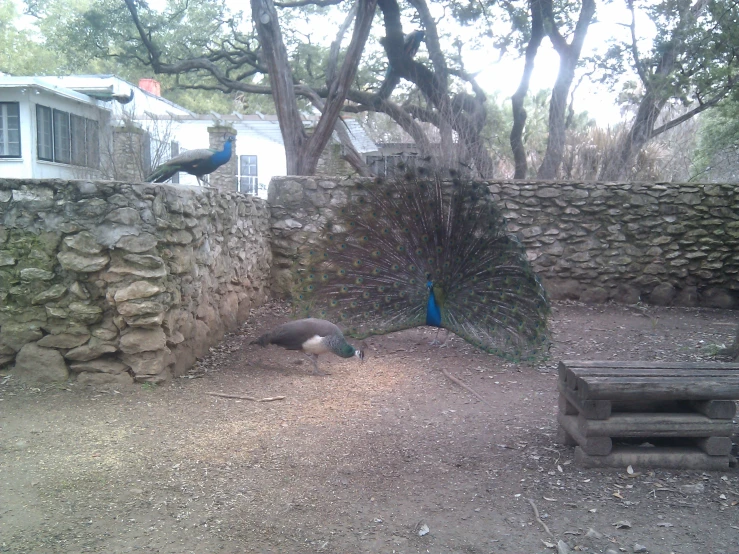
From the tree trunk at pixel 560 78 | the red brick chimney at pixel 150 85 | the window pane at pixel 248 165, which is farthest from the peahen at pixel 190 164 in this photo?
the red brick chimney at pixel 150 85

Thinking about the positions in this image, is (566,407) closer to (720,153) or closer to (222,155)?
(222,155)

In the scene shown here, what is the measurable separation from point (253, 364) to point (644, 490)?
4068mm

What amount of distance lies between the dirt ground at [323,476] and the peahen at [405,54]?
32.0 ft

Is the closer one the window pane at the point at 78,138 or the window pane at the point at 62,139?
the window pane at the point at 62,139

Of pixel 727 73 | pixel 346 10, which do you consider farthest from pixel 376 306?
pixel 346 10

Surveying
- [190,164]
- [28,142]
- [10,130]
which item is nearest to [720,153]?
[190,164]

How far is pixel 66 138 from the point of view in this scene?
1485cm

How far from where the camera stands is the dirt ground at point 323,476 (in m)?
3.36

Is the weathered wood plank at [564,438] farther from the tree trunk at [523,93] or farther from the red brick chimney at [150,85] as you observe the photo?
the red brick chimney at [150,85]

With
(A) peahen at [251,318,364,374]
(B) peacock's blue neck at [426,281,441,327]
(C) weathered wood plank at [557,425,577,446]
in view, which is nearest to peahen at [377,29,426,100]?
(B) peacock's blue neck at [426,281,441,327]

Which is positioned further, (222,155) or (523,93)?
(523,93)

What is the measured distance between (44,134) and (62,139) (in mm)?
633

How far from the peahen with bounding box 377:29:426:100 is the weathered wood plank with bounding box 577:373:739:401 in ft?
38.1

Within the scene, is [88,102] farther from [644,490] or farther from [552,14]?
[644,490]
